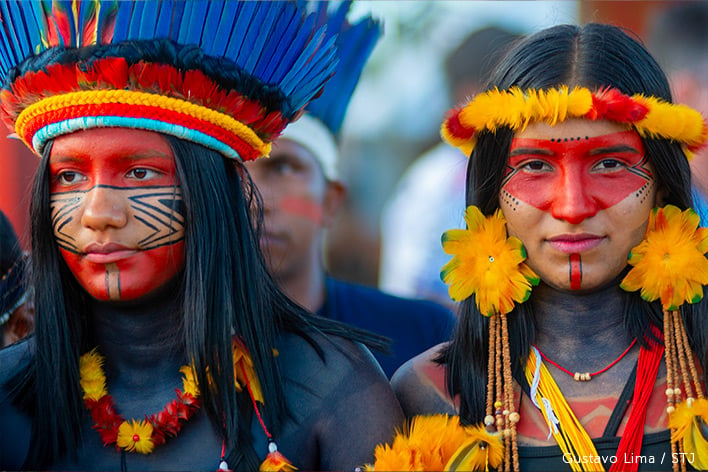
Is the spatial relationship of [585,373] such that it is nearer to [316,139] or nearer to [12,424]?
[12,424]

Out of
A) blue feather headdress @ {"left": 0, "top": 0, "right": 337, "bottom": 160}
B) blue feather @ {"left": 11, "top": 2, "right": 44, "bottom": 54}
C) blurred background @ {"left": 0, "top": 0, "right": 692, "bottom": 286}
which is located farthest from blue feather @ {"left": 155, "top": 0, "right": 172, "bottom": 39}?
blurred background @ {"left": 0, "top": 0, "right": 692, "bottom": 286}

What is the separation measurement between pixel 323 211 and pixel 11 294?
1615mm

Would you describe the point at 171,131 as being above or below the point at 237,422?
above

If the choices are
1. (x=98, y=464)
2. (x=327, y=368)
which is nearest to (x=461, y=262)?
(x=327, y=368)

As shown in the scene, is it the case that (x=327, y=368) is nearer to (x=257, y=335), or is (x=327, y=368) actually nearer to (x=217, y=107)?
(x=257, y=335)

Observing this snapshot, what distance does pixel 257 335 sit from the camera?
2.59 m

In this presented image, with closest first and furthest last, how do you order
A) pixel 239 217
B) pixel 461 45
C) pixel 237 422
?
1. pixel 237 422
2. pixel 239 217
3. pixel 461 45

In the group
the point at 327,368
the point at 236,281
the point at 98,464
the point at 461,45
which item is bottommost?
the point at 98,464

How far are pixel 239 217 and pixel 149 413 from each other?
1.89ft

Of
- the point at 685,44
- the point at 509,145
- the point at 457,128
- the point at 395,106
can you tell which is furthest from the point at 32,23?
the point at 395,106

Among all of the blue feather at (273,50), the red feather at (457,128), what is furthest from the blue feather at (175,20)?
the red feather at (457,128)

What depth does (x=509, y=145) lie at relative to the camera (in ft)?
8.86

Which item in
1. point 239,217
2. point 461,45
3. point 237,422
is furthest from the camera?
point 461,45

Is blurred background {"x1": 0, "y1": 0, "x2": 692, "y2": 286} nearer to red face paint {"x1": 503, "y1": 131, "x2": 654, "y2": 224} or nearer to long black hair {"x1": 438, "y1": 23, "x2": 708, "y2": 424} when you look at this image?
long black hair {"x1": 438, "y1": 23, "x2": 708, "y2": 424}
